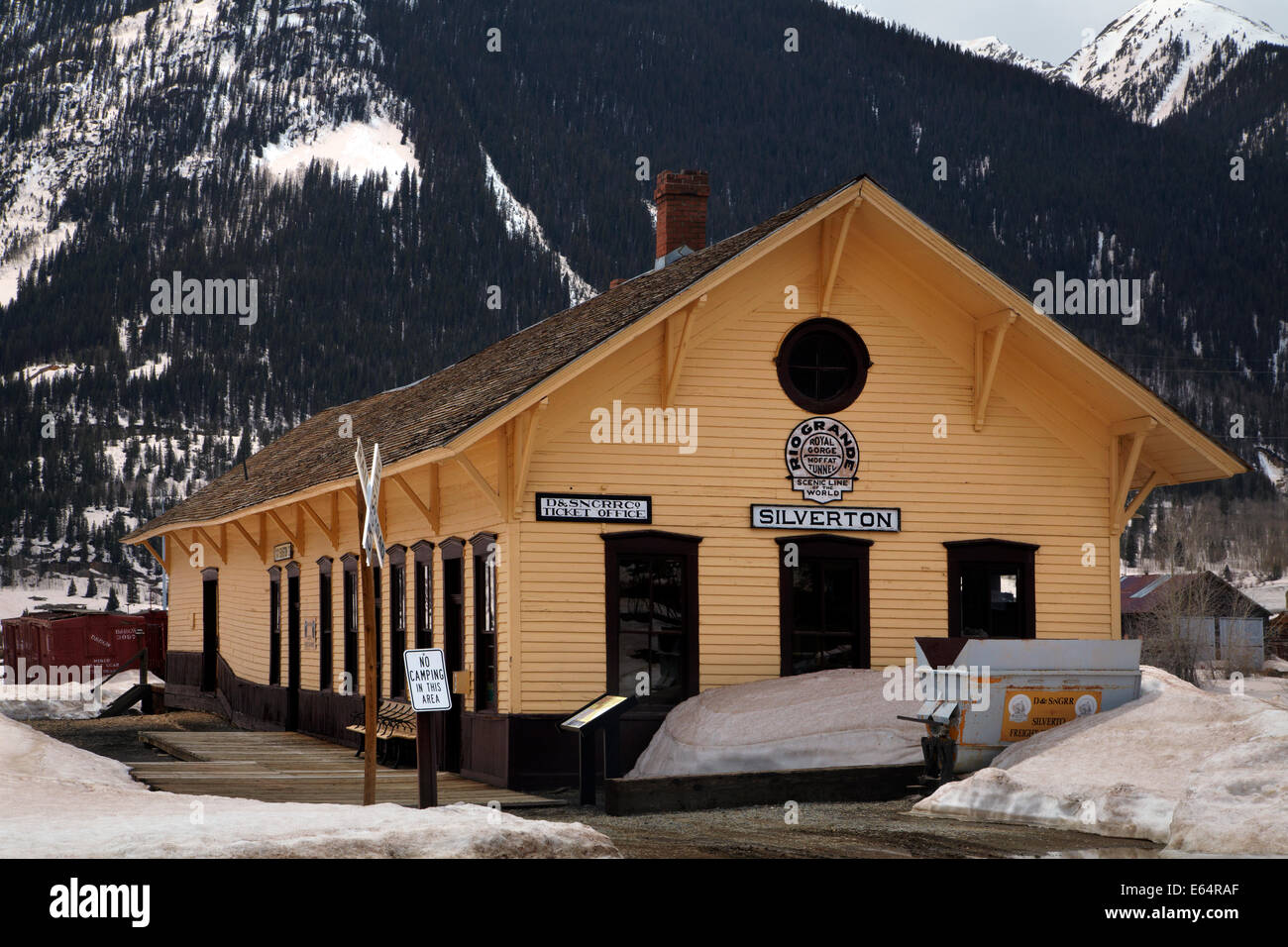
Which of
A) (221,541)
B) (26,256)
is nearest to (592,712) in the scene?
(221,541)

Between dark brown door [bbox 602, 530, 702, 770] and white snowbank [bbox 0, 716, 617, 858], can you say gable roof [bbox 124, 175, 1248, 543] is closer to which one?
dark brown door [bbox 602, 530, 702, 770]

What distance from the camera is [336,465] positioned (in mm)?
22219

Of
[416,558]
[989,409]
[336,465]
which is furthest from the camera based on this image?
[336,465]

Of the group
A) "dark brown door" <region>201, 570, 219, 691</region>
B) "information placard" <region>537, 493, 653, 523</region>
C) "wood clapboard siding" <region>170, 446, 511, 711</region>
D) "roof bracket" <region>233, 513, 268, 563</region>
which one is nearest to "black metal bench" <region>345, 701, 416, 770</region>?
"wood clapboard siding" <region>170, 446, 511, 711</region>

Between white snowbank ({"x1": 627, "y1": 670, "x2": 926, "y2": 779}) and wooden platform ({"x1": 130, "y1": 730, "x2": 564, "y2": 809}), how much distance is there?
5.25ft

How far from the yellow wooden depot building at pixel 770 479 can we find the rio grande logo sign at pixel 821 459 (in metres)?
0.03

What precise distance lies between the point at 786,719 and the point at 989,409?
533 centimetres

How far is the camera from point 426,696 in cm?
1248

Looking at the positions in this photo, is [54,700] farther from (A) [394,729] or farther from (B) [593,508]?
(B) [593,508]

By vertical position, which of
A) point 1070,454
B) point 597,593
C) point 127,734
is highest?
point 1070,454

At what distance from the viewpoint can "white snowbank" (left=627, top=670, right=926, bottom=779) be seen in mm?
15672

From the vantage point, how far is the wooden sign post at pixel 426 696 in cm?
1242
